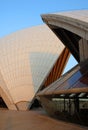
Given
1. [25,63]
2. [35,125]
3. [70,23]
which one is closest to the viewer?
[35,125]

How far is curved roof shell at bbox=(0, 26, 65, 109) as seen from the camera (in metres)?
27.3

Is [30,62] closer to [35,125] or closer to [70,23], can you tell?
[70,23]

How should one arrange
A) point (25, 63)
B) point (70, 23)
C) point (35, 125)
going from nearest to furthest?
1. point (35, 125)
2. point (70, 23)
3. point (25, 63)

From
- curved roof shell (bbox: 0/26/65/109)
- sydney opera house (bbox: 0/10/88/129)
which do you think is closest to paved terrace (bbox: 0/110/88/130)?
sydney opera house (bbox: 0/10/88/129)

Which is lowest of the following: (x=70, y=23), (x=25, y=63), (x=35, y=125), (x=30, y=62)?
(x=35, y=125)

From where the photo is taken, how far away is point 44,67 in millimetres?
28750

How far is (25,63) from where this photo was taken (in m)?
29.2

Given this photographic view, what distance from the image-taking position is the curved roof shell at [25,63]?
27.3 metres

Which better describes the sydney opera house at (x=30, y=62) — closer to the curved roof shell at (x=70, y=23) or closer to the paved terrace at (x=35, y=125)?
the curved roof shell at (x=70, y=23)

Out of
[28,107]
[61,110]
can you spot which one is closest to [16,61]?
[28,107]

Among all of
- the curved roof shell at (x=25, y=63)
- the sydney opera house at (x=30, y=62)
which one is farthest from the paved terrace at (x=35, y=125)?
the curved roof shell at (x=25, y=63)

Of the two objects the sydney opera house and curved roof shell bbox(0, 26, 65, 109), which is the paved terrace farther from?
curved roof shell bbox(0, 26, 65, 109)

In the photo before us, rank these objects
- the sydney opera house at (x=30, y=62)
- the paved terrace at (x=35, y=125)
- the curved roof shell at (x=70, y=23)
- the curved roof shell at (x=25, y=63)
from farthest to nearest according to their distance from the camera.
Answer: the curved roof shell at (x=25, y=63), the sydney opera house at (x=30, y=62), the curved roof shell at (x=70, y=23), the paved terrace at (x=35, y=125)

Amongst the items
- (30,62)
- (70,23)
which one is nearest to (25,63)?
(30,62)
